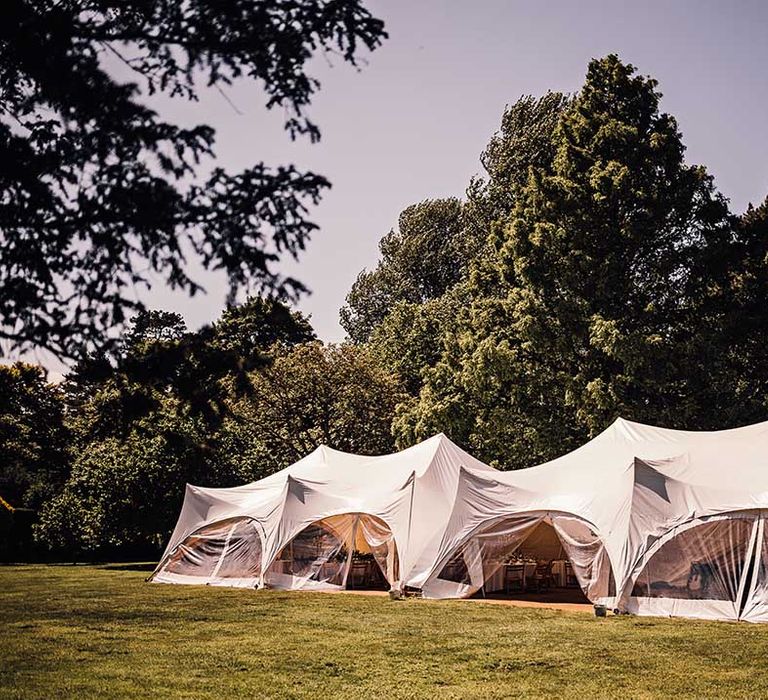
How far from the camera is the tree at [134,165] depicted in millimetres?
3980

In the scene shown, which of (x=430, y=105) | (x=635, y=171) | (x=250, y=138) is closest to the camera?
(x=250, y=138)

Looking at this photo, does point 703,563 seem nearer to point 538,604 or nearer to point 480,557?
point 538,604

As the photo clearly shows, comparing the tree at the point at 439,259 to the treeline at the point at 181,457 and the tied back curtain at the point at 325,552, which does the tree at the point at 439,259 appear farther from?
the tied back curtain at the point at 325,552

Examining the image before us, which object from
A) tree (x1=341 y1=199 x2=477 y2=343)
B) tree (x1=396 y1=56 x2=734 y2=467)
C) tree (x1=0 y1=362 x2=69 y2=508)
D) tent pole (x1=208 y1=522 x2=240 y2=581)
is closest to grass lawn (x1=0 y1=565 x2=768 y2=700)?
tree (x1=0 y1=362 x2=69 y2=508)

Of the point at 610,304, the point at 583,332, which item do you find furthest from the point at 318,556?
the point at 610,304

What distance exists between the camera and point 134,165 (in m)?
4.00

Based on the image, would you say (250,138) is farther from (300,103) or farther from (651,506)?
(651,506)

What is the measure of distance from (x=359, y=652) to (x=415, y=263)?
31.5 meters

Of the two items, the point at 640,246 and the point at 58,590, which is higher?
the point at 640,246

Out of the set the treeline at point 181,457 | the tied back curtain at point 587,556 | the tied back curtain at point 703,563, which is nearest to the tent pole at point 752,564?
the tied back curtain at point 703,563

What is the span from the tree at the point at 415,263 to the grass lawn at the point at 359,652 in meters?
25.6

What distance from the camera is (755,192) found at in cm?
2552

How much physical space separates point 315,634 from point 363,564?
7.56 meters

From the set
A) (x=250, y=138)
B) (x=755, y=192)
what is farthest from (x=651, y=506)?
(x=755, y=192)
